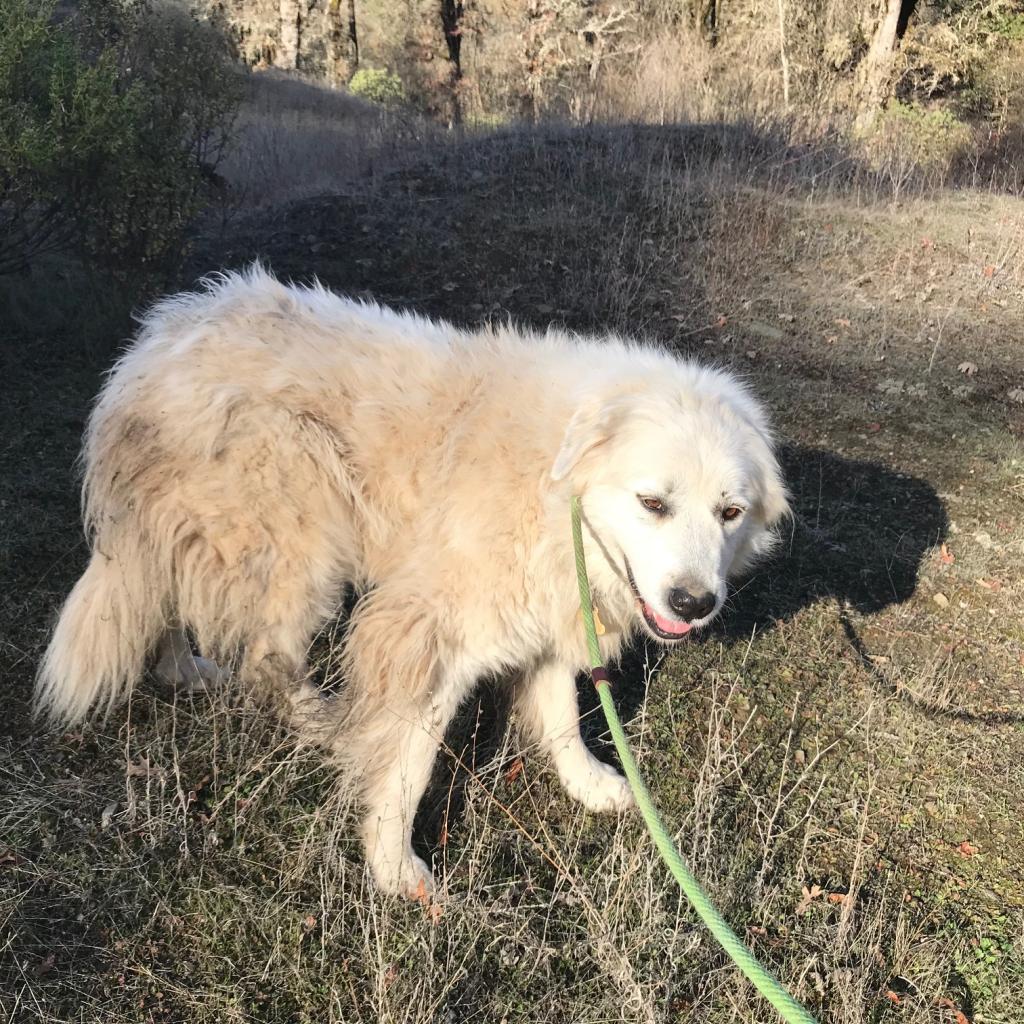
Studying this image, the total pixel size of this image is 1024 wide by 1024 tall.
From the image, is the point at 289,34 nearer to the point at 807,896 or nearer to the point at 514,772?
the point at 514,772

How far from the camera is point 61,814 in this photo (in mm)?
2379

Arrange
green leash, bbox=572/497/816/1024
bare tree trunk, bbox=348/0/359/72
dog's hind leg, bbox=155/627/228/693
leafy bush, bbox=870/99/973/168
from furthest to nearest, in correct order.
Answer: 1. bare tree trunk, bbox=348/0/359/72
2. leafy bush, bbox=870/99/973/168
3. dog's hind leg, bbox=155/627/228/693
4. green leash, bbox=572/497/816/1024

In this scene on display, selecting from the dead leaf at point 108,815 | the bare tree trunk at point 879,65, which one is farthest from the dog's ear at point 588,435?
the bare tree trunk at point 879,65

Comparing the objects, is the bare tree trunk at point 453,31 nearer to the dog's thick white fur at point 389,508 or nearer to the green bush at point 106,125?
the green bush at point 106,125

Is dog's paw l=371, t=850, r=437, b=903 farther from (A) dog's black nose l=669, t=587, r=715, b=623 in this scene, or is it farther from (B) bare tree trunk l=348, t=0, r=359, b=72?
(B) bare tree trunk l=348, t=0, r=359, b=72

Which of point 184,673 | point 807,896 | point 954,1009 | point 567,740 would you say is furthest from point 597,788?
point 184,673

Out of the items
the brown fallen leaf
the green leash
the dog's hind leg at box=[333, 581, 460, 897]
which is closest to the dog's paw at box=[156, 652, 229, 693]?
the dog's hind leg at box=[333, 581, 460, 897]

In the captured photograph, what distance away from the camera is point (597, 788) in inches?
111

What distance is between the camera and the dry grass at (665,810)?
83.4 inches

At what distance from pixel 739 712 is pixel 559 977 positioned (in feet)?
4.50

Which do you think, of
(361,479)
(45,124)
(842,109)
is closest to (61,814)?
(361,479)

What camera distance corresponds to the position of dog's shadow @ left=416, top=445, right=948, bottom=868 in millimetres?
2947

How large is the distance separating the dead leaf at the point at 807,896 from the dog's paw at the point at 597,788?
57 centimetres

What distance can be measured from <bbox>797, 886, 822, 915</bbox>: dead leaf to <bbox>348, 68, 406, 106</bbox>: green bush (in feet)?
46.8
